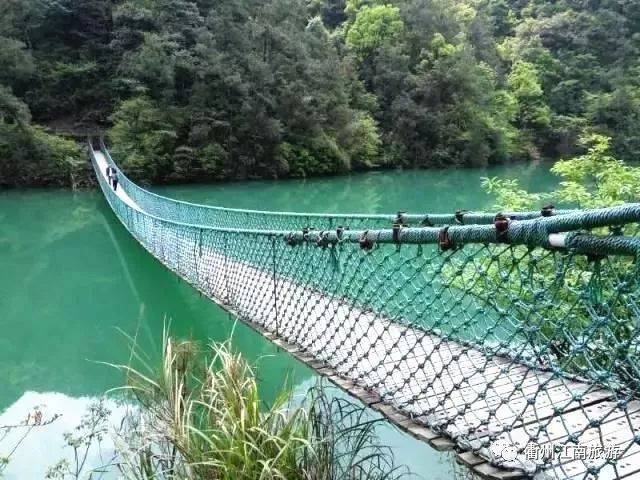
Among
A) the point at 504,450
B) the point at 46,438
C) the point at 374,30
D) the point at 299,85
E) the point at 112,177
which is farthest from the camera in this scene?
the point at 374,30

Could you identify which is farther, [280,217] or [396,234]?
[280,217]

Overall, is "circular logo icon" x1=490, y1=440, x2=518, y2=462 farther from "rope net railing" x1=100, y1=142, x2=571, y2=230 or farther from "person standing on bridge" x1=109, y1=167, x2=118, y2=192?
"person standing on bridge" x1=109, y1=167, x2=118, y2=192

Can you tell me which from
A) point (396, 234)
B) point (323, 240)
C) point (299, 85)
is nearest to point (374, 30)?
point (299, 85)

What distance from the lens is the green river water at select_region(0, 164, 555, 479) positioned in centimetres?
322

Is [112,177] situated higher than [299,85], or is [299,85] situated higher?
[299,85]

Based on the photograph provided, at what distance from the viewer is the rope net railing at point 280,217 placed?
5.55ft

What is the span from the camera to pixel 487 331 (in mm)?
1200

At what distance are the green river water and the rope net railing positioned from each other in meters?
0.66

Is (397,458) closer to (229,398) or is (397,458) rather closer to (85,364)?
(229,398)

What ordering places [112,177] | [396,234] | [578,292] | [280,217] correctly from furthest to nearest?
[112,177] → [280,217] → [396,234] → [578,292]

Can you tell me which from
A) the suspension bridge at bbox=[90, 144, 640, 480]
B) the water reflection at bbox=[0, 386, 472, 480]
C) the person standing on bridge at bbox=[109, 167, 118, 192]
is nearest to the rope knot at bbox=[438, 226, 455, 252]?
the suspension bridge at bbox=[90, 144, 640, 480]

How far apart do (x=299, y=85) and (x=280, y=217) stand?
10.3m

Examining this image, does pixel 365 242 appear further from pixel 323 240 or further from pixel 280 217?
pixel 280 217

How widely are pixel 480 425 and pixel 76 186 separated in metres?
12.8
